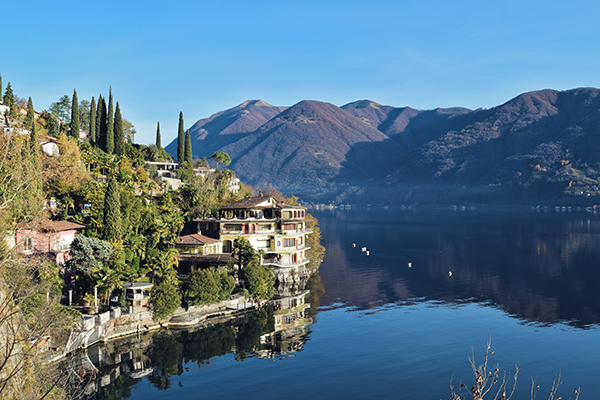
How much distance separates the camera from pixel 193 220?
8850 cm

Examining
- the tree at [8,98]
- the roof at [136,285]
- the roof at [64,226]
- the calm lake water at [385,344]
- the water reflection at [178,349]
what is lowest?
the calm lake water at [385,344]

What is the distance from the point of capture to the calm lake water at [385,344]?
4472cm

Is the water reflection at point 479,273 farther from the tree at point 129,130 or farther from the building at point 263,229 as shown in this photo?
the tree at point 129,130

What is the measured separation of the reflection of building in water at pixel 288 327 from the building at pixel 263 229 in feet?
26.2

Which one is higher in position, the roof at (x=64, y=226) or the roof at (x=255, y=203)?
the roof at (x=255, y=203)

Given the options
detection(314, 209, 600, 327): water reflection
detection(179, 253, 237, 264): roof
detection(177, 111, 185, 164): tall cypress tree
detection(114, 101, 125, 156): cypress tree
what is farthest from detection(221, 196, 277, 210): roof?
detection(177, 111, 185, 164): tall cypress tree

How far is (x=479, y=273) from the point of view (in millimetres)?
110750

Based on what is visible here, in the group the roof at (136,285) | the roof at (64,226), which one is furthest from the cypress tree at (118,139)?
the roof at (136,285)

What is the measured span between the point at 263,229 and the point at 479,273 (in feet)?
173

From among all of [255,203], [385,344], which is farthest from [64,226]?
[385,344]

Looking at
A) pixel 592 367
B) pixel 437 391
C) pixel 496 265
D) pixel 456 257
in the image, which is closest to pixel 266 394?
pixel 437 391

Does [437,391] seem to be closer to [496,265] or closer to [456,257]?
[496,265]

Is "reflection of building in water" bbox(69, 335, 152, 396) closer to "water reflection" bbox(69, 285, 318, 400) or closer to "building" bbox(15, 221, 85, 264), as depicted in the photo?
"water reflection" bbox(69, 285, 318, 400)

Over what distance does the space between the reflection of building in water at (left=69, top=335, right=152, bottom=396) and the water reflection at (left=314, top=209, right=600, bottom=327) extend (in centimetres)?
3718
